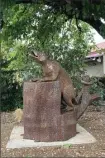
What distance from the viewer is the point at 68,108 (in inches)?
302

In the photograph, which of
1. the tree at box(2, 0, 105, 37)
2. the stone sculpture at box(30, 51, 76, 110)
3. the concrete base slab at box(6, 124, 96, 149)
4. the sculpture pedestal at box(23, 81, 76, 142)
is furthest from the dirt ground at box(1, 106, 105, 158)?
the tree at box(2, 0, 105, 37)

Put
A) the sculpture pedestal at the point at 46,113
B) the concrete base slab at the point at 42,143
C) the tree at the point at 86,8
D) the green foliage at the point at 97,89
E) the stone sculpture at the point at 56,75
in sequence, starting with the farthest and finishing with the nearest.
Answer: the green foliage at the point at 97,89
the tree at the point at 86,8
the stone sculpture at the point at 56,75
the sculpture pedestal at the point at 46,113
the concrete base slab at the point at 42,143

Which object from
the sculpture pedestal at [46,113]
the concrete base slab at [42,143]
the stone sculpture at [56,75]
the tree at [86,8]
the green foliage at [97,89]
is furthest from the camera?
the green foliage at [97,89]

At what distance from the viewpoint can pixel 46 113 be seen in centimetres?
729

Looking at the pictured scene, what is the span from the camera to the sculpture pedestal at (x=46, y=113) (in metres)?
7.28

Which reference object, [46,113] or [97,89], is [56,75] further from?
[97,89]

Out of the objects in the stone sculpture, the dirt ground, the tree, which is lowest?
the dirt ground

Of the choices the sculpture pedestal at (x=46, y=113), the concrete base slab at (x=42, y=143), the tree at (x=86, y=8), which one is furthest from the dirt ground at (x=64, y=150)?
the tree at (x=86, y=8)

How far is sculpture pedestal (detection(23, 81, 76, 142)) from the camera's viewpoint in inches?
287

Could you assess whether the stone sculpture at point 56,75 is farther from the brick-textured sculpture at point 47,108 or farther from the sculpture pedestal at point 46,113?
the sculpture pedestal at point 46,113

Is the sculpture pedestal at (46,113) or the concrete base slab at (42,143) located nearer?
the concrete base slab at (42,143)

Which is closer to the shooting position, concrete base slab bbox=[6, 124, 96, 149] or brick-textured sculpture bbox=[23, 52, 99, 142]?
concrete base slab bbox=[6, 124, 96, 149]

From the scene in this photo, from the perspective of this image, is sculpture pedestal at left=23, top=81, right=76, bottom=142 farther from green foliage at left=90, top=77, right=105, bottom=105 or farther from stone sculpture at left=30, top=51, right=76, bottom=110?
green foliage at left=90, top=77, right=105, bottom=105

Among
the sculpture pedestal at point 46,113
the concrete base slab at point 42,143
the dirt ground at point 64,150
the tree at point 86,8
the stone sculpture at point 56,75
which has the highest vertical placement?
the tree at point 86,8
